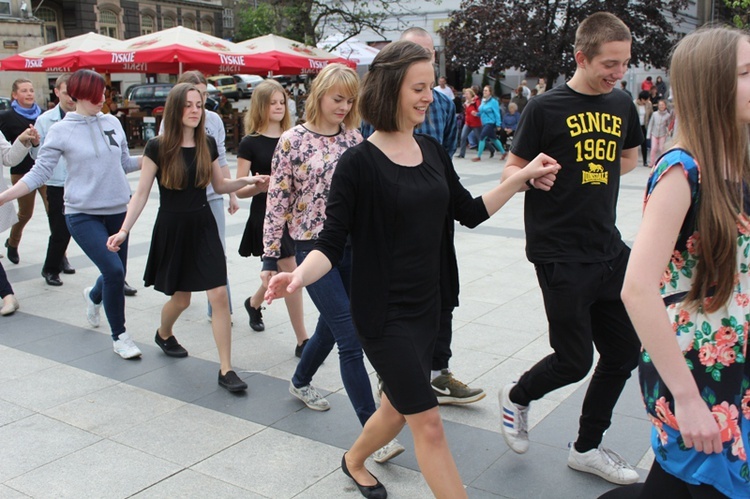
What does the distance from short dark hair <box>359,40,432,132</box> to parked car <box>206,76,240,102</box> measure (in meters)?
33.8

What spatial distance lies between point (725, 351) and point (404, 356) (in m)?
1.12

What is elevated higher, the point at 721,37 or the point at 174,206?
the point at 721,37

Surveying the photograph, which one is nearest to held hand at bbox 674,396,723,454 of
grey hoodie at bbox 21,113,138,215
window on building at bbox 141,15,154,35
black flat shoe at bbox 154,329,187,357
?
black flat shoe at bbox 154,329,187,357

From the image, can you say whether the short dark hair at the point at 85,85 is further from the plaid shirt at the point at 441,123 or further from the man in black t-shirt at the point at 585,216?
the man in black t-shirt at the point at 585,216

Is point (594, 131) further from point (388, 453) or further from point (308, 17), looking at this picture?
point (308, 17)

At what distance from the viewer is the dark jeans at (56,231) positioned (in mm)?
6980

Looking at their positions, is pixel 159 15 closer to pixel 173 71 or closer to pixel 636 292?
pixel 173 71

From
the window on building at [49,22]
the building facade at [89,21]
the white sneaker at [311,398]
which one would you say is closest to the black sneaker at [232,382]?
the white sneaker at [311,398]

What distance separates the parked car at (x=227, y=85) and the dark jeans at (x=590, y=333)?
111ft

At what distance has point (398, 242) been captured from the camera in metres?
2.77

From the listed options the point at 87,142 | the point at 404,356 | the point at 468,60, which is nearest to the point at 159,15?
the point at 468,60

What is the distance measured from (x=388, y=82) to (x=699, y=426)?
1.58m

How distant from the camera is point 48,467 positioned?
359 cm

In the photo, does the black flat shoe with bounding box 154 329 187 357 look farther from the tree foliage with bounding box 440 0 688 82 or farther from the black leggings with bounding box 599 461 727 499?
the tree foliage with bounding box 440 0 688 82
